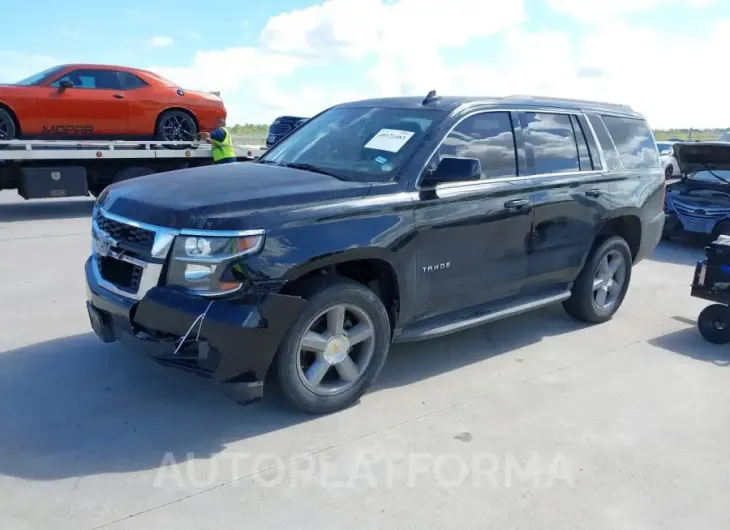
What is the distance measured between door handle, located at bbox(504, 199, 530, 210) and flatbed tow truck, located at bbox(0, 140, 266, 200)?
641 cm

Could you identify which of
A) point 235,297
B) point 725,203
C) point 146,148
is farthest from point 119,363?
point 725,203

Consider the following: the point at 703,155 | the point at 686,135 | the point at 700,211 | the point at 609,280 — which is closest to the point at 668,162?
the point at 700,211

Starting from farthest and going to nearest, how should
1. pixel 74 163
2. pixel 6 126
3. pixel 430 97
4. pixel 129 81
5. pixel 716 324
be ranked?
1. pixel 129 81
2. pixel 74 163
3. pixel 6 126
4. pixel 716 324
5. pixel 430 97

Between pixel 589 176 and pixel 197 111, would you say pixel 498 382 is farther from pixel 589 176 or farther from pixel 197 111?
pixel 197 111

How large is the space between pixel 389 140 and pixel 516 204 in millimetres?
1048

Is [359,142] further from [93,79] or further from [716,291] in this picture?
[93,79]

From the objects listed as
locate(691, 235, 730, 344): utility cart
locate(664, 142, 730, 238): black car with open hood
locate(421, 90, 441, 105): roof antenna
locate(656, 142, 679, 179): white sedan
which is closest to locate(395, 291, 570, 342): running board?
locate(691, 235, 730, 344): utility cart

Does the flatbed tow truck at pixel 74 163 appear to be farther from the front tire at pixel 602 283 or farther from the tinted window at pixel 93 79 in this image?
the front tire at pixel 602 283

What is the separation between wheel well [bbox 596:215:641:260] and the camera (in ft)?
19.2

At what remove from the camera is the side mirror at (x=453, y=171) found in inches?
162

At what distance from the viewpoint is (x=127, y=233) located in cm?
378

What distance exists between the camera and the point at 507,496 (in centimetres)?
322

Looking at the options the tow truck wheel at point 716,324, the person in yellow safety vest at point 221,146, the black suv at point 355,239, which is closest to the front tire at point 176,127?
the person in yellow safety vest at point 221,146

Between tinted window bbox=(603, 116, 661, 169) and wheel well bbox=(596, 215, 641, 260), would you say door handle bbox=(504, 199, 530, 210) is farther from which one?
tinted window bbox=(603, 116, 661, 169)
